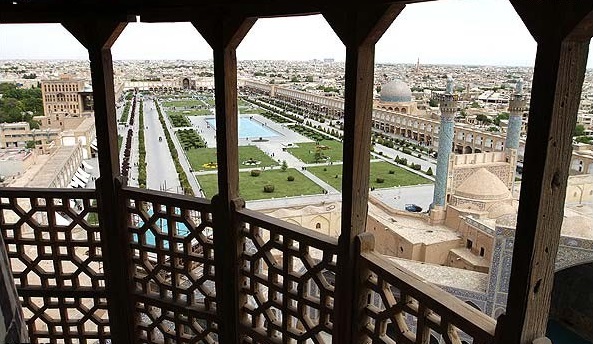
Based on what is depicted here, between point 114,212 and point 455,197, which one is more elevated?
point 114,212

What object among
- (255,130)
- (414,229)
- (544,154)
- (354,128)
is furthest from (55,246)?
(255,130)

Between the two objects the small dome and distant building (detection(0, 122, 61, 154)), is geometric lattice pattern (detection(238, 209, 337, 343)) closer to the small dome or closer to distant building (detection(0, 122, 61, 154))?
distant building (detection(0, 122, 61, 154))

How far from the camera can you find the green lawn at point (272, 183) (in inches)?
607

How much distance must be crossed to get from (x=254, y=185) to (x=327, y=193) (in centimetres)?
289

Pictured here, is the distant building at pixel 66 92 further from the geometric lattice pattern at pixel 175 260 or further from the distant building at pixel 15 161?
the distant building at pixel 15 161

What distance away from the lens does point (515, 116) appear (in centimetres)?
1243

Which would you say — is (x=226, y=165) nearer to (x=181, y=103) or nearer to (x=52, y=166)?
(x=52, y=166)

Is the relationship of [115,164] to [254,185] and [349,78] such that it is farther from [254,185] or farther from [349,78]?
[254,185]

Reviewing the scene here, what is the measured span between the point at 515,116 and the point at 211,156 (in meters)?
12.4

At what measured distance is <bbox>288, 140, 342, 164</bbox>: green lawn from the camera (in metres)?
21.1

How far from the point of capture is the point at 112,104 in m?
2.37

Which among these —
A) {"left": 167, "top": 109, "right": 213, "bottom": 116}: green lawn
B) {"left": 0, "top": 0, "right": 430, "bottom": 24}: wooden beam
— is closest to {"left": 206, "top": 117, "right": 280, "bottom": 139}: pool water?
{"left": 167, "top": 109, "right": 213, "bottom": 116}: green lawn

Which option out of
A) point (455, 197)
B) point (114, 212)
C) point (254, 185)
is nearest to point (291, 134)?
point (254, 185)

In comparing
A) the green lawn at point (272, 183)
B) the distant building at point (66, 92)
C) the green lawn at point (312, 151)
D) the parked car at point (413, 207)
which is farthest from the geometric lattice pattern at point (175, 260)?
the green lawn at point (312, 151)
